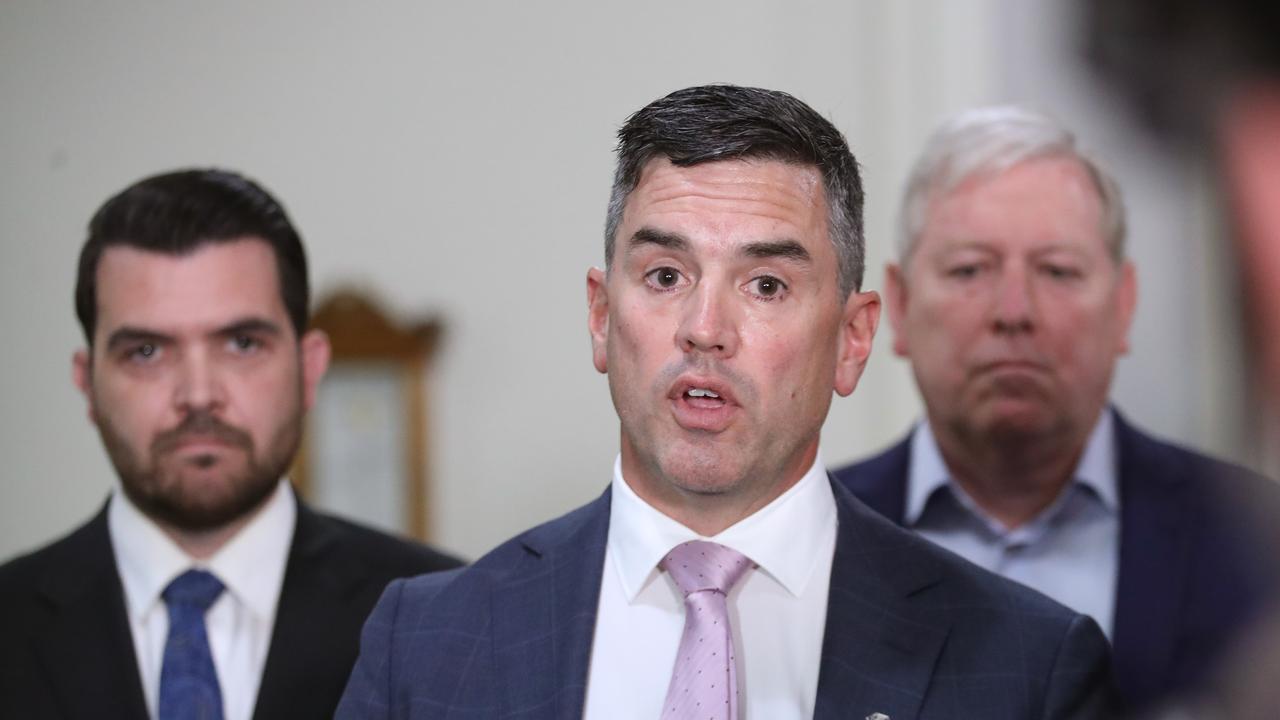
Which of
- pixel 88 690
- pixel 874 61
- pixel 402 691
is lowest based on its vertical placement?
pixel 88 690

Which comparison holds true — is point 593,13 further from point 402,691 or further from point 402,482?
point 402,691

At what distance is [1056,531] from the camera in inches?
90.3

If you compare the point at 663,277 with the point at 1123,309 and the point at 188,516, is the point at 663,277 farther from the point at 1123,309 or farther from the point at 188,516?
the point at 1123,309

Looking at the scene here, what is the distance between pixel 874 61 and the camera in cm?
405

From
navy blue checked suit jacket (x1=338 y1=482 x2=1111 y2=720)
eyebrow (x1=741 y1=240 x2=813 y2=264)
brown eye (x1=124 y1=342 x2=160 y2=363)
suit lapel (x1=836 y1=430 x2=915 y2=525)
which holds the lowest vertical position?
suit lapel (x1=836 y1=430 x2=915 y2=525)

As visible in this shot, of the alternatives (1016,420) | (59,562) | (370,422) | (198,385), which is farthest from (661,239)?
(370,422)

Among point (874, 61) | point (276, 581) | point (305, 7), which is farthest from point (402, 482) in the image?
point (276, 581)

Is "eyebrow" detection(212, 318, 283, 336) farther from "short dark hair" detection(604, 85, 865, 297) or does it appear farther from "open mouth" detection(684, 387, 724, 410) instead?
"open mouth" detection(684, 387, 724, 410)

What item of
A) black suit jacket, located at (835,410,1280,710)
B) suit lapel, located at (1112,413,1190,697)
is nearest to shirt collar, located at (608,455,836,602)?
black suit jacket, located at (835,410,1280,710)

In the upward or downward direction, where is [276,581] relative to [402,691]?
downward

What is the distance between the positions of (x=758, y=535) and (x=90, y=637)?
3.51 feet

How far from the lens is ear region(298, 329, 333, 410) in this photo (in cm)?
222

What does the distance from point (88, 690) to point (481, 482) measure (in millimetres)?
2436

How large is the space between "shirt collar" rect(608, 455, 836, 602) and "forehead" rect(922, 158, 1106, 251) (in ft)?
2.81
